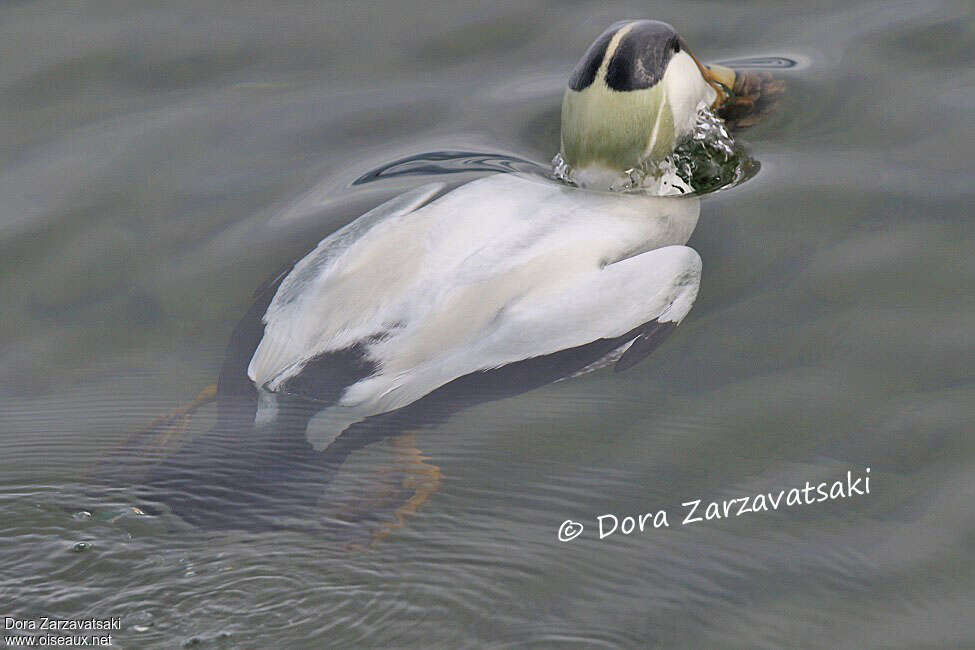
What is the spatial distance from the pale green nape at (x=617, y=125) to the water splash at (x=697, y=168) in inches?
1.9

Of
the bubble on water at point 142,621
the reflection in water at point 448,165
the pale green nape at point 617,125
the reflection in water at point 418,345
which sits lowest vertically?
the bubble on water at point 142,621

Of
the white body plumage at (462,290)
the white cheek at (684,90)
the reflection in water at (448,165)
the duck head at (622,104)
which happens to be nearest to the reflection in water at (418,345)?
the white body plumage at (462,290)

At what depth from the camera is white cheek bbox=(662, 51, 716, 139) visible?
12.5 ft

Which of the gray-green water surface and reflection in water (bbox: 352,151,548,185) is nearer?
the gray-green water surface

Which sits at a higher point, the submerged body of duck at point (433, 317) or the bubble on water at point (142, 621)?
the submerged body of duck at point (433, 317)

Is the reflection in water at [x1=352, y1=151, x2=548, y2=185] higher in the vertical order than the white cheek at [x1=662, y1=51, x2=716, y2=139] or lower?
lower

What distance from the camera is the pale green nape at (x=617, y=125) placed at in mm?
3705

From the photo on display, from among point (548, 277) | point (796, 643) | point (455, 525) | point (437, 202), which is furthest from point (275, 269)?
point (796, 643)

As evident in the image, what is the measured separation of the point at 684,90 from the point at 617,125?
0.32 meters

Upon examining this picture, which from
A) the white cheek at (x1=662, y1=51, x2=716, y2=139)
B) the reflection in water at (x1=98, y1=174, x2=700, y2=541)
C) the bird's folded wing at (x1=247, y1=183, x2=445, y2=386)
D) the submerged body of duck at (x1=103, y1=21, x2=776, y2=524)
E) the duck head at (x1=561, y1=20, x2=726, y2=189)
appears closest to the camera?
the reflection in water at (x1=98, y1=174, x2=700, y2=541)

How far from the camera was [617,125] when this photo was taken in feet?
12.2

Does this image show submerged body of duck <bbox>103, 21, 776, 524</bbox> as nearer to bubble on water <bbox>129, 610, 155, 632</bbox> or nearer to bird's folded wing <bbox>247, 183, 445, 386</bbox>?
bird's folded wing <bbox>247, 183, 445, 386</bbox>

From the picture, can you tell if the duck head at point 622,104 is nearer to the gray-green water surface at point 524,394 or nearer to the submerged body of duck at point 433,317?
the submerged body of duck at point 433,317

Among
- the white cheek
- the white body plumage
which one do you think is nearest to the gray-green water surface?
the white body plumage
